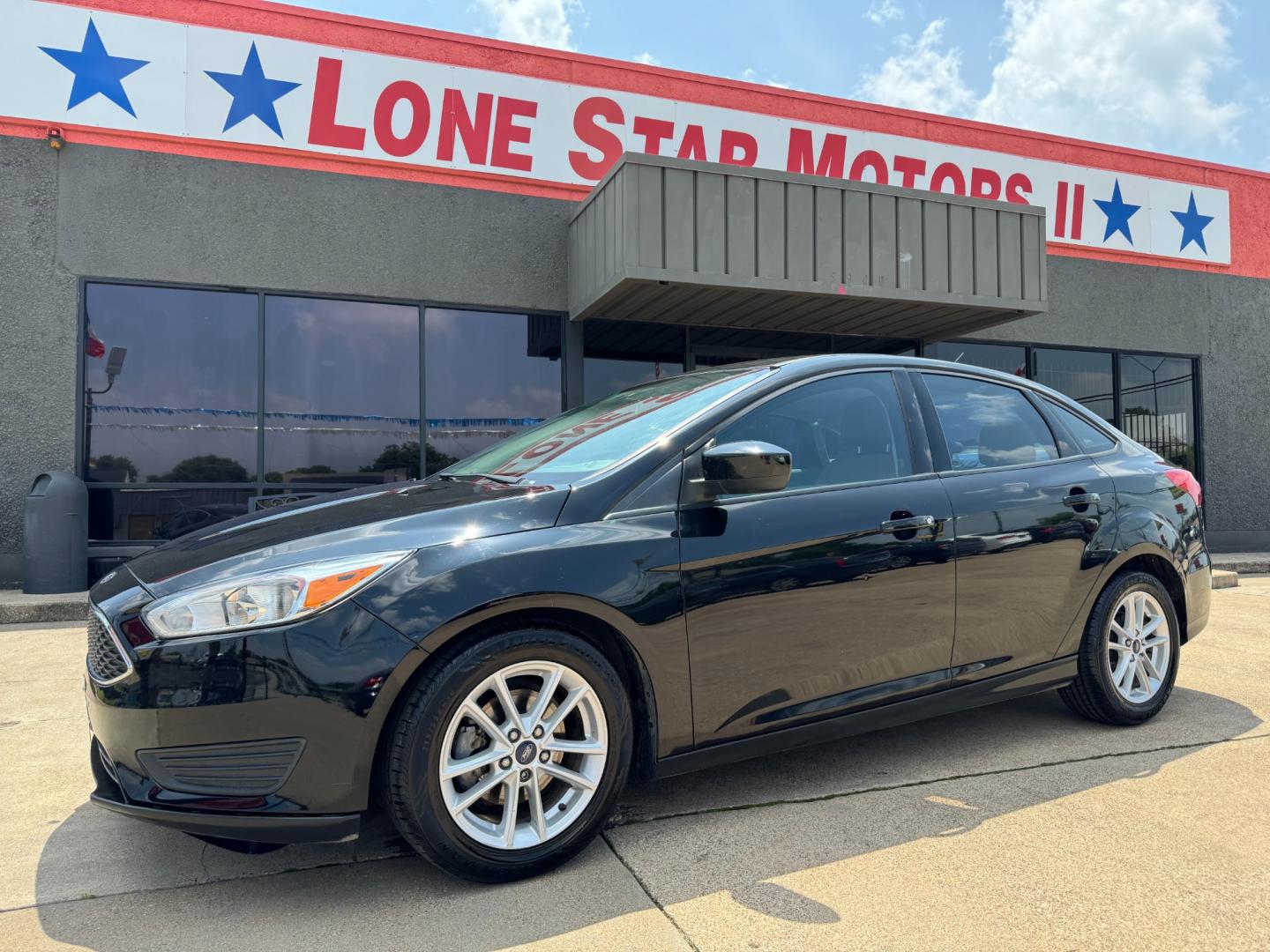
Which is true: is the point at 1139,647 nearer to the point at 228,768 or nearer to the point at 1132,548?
the point at 1132,548

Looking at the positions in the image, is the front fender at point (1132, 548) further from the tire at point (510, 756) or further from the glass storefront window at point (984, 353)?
the glass storefront window at point (984, 353)

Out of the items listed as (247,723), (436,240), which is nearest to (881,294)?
(436,240)

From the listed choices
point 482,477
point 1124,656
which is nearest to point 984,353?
point 1124,656

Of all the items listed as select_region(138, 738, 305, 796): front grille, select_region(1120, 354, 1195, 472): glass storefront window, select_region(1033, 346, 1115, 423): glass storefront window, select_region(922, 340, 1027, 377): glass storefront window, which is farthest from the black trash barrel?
select_region(1120, 354, 1195, 472): glass storefront window

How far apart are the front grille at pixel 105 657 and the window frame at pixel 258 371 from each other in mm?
5314

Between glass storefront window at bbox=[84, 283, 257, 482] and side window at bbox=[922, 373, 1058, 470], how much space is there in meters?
6.53

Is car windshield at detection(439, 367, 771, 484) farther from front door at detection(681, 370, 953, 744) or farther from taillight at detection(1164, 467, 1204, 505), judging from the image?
taillight at detection(1164, 467, 1204, 505)

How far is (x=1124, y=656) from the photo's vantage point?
12.3 feet

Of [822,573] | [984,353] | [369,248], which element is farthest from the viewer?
[984,353]

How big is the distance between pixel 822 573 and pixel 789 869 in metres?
0.90

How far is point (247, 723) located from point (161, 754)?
241mm

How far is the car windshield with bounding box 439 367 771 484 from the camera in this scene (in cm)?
290

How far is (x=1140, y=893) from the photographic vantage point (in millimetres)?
2322

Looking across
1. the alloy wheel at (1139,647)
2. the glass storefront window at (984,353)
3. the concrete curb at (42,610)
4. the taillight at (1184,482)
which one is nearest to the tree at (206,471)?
the concrete curb at (42,610)
